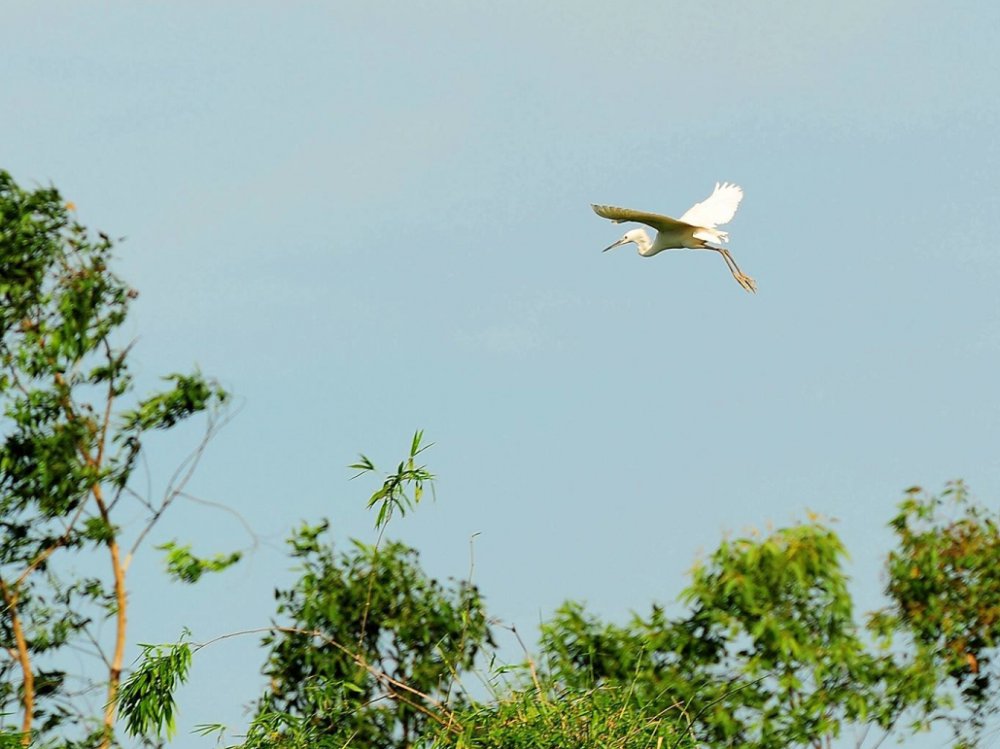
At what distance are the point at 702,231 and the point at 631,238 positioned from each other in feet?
2.99

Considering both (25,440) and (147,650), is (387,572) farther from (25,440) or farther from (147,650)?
(147,650)

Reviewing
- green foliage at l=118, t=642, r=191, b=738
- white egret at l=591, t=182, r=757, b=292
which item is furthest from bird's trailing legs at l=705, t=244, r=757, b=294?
green foliage at l=118, t=642, r=191, b=738

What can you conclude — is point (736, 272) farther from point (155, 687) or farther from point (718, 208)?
point (155, 687)

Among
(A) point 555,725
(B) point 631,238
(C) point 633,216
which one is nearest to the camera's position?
(A) point 555,725

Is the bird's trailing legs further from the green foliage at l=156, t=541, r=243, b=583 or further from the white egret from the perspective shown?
the green foliage at l=156, t=541, r=243, b=583

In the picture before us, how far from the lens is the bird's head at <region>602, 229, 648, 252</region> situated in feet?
30.8

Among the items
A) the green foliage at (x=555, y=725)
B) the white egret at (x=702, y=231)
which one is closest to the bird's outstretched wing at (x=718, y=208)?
the white egret at (x=702, y=231)

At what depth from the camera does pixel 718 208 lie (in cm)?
899

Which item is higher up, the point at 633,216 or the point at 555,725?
the point at 633,216

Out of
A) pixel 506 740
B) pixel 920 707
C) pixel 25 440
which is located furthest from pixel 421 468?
pixel 25 440

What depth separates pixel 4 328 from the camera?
1095 centimetres

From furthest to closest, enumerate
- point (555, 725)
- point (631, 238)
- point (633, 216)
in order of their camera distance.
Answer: point (631, 238) → point (633, 216) → point (555, 725)

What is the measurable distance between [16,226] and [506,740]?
6.31 metres

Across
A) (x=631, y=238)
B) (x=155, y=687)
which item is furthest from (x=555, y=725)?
(x=631, y=238)
